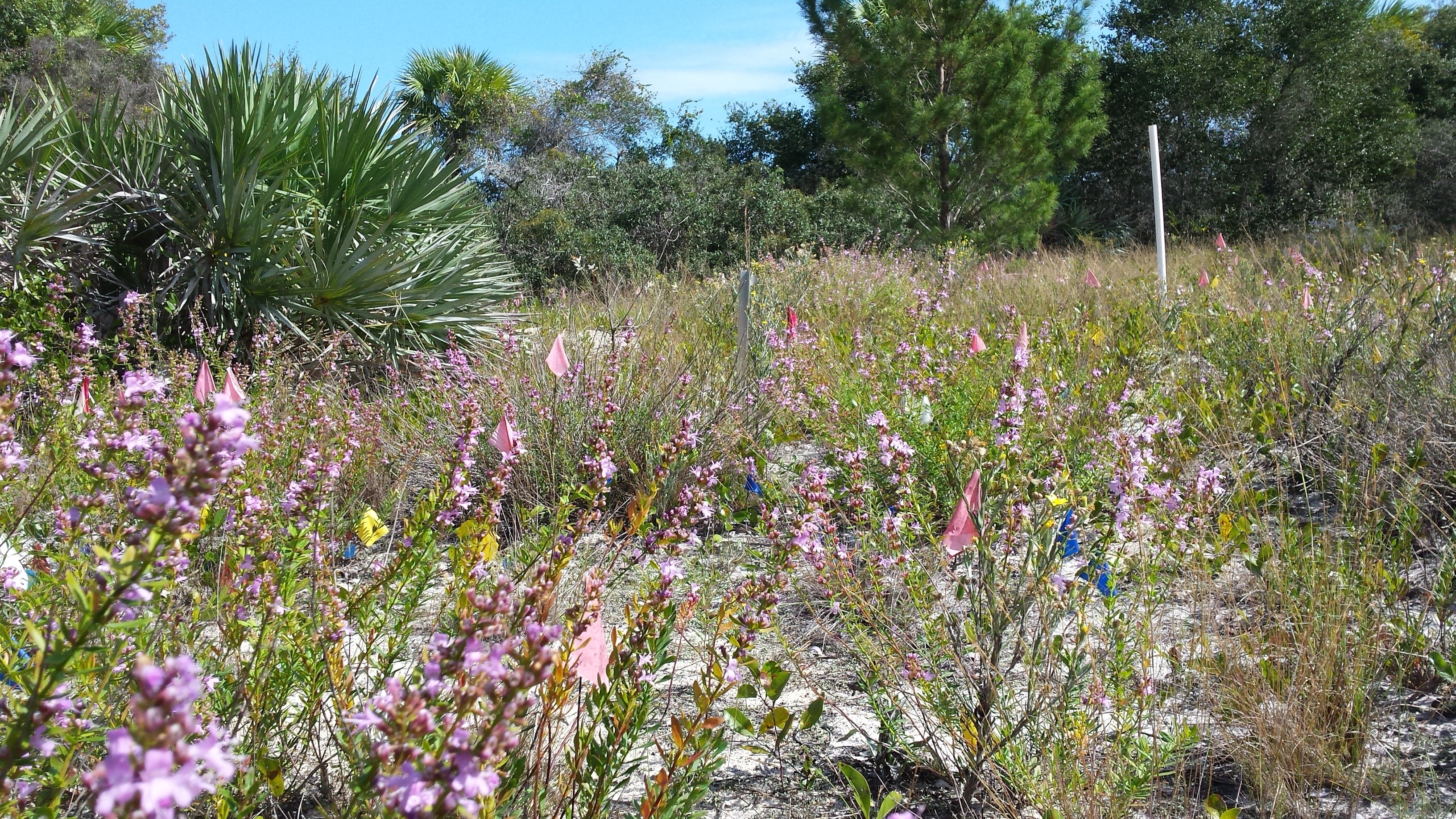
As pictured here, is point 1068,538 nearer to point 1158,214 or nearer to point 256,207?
point 256,207

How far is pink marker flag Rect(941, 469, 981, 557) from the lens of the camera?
6.16 ft

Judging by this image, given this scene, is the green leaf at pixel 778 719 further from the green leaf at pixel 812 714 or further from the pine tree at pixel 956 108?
the pine tree at pixel 956 108

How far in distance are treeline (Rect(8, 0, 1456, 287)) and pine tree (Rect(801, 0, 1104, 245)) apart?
0.04m

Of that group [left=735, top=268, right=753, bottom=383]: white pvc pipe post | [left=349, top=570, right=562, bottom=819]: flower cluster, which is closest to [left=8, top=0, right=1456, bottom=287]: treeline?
[left=735, top=268, right=753, bottom=383]: white pvc pipe post

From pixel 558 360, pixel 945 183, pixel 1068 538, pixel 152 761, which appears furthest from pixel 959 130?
pixel 152 761

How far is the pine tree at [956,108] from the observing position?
13.2 meters

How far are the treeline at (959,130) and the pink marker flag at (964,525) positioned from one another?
5756 millimetres

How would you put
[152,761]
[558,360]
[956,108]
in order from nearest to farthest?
[152,761] → [558,360] → [956,108]

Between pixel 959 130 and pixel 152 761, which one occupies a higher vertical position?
pixel 959 130

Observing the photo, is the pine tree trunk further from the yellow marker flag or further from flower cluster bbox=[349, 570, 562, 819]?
flower cluster bbox=[349, 570, 562, 819]

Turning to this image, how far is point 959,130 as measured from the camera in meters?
14.1

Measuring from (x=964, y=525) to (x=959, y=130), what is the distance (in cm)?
1323

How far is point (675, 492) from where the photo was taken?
12.1 ft

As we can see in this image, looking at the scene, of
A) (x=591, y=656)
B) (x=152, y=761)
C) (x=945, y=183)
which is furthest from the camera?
(x=945, y=183)
